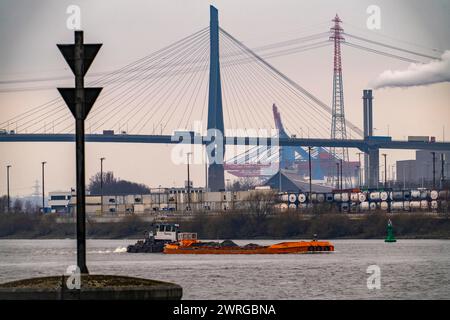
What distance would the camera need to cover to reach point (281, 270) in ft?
218

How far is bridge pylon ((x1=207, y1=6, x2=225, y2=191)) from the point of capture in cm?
15812

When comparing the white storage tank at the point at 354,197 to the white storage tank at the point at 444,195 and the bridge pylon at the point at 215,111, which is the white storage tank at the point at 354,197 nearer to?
the white storage tank at the point at 444,195

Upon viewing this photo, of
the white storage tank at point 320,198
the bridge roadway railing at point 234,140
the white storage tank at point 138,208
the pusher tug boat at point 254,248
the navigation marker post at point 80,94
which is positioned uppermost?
the bridge roadway railing at point 234,140

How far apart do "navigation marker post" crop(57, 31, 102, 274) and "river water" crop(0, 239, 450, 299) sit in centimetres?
1811

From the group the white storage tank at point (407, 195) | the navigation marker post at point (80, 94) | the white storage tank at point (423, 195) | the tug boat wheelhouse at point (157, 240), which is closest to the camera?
the navigation marker post at point (80, 94)

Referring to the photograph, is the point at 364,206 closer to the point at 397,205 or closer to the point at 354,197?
the point at 354,197

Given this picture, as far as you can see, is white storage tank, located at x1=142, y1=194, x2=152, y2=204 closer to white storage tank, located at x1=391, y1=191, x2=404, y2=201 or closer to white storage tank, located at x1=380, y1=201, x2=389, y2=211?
white storage tank, located at x1=380, y1=201, x2=389, y2=211

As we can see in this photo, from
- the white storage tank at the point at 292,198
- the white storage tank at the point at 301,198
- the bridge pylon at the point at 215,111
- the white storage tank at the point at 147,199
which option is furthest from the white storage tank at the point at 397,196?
the white storage tank at the point at 147,199

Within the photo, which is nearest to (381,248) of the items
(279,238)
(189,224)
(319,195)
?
(279,238)

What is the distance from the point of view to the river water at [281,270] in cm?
5050

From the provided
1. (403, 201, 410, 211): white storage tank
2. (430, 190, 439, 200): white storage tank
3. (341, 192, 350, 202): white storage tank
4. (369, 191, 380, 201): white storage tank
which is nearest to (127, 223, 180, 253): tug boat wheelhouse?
(403, 201, 410, 211): white storage tank

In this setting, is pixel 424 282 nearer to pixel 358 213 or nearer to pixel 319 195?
pixel 358 213

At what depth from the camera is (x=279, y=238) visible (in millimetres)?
122938

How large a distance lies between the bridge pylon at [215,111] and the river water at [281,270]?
61.3m
